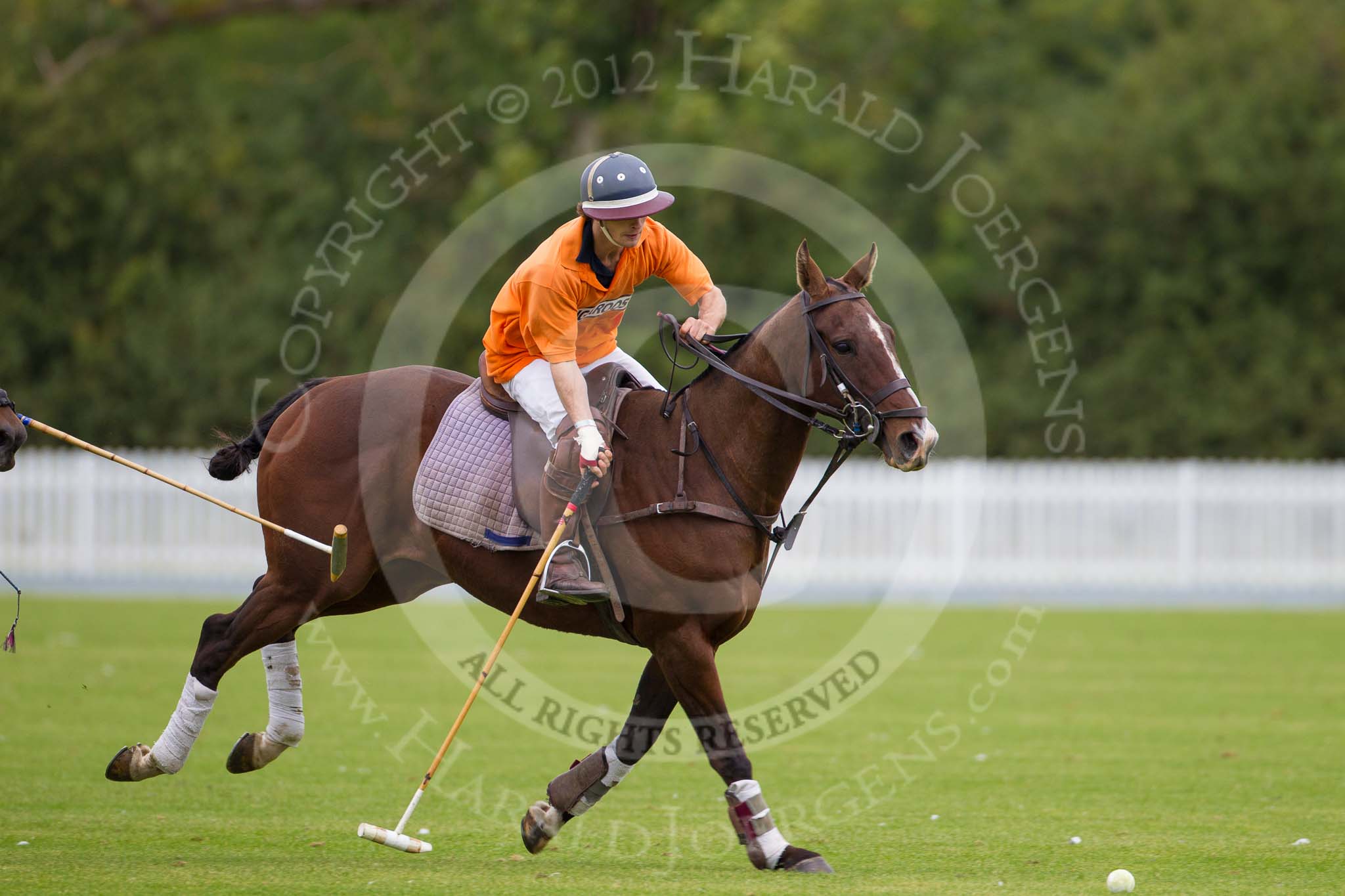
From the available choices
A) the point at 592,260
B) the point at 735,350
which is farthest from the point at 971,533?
the point at 592,260

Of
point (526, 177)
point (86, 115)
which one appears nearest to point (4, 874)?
point (526, 177)

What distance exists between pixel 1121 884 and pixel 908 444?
6.30 feet

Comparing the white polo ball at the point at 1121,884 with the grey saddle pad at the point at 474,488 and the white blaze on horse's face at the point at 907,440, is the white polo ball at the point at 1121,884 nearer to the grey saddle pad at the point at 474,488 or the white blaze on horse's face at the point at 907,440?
the white blaze on horse's face at the point at 907,440

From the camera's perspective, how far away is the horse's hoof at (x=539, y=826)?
6.71 metres

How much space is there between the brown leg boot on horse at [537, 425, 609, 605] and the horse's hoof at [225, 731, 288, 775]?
165 cm

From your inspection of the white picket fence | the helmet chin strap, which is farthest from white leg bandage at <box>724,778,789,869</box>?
the white picket fence

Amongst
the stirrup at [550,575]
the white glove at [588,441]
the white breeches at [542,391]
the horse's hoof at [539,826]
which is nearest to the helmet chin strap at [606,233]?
the white breeches at [542,391]

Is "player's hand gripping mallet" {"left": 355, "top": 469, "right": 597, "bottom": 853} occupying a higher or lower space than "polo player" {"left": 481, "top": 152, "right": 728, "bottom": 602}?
lower

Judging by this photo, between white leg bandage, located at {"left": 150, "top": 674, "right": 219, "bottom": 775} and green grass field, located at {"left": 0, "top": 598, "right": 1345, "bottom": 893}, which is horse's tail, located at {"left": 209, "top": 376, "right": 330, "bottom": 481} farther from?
green grass field, located at {"left": 0, "top": 598, "right": 1345, "bottom": 893}

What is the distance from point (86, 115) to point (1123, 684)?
21.4 meters

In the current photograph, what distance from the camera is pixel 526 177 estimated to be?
83.3 feet

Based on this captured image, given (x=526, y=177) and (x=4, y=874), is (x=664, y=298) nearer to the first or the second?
(x=526, y=177)

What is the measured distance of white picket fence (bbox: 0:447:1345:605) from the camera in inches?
846

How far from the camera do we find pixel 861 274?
21.5 feet
